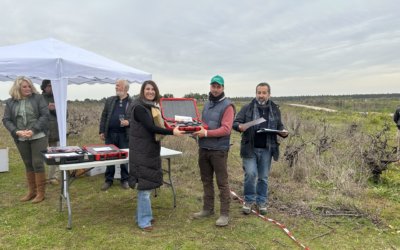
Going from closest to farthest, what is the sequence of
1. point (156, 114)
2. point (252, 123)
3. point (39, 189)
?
point (156, 114) → point (252, 123) → point (39, 189)

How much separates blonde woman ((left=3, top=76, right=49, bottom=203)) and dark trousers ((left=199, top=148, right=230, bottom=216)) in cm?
223

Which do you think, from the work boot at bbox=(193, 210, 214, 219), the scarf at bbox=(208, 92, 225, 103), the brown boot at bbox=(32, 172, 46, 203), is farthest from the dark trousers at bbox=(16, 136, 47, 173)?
the scarf at bbox=(208, 92, 225, 103)

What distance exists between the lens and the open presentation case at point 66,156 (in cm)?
365

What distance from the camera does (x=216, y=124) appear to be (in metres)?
3.78

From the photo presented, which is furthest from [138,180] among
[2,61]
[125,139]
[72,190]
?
[2,61]

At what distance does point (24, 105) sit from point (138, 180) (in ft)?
6.68

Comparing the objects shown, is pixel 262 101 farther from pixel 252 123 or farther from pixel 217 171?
pixel 217 171

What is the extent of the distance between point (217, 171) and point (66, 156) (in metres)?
1.70

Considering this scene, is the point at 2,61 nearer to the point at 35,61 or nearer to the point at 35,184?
the point at 35,61

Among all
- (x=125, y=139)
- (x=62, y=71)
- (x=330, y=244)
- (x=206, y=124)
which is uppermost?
(x=62, y=71)

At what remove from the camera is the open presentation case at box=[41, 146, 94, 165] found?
3.65 m

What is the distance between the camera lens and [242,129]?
3893 millimetres

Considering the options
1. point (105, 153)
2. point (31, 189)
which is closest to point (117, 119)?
point (105, 153)

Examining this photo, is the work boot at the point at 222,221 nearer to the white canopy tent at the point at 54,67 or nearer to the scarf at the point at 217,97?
the scarf at the point at 217,97
